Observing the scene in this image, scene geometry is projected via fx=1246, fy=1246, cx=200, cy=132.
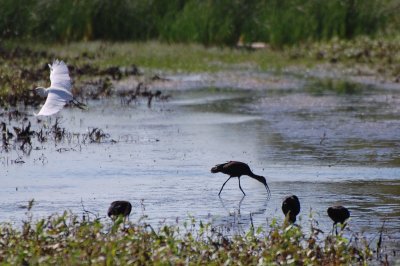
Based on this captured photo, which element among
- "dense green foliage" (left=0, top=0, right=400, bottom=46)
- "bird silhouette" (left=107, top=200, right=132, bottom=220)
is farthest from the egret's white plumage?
"dense green foliage" (left=0, top=0, right=400, bottom=46)

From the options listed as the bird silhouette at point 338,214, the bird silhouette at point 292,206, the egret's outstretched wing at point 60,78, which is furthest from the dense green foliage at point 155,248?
the egret's outstretched wing at point 60,78

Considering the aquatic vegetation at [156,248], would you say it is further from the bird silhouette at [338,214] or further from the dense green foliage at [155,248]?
the bird silhouette at [338,214]

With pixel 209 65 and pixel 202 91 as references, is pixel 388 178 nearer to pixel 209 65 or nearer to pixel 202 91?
pixel 202 91

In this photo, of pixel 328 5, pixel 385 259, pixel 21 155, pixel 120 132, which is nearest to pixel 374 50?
pixel 328 5

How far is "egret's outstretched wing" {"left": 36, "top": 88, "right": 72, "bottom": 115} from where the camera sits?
46.4 feet

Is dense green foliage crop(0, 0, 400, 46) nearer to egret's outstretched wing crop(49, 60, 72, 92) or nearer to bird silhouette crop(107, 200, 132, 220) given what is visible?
egret's outstretched wing crop(49, 60, 72, 92)

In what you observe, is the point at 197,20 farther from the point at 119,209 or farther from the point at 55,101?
the point at 119,209

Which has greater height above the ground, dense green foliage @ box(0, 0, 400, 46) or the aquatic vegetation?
dense green foliage @ box(0, 0, 400, 46)

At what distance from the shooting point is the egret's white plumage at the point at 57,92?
1422 centimetres

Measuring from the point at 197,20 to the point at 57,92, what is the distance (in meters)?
19.5

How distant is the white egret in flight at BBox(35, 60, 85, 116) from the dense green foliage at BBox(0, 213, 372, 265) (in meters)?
4.31

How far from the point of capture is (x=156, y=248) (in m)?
9.05

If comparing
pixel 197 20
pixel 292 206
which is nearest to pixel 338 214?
pixel 292 206

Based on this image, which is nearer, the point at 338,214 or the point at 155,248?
the point at 155,248
